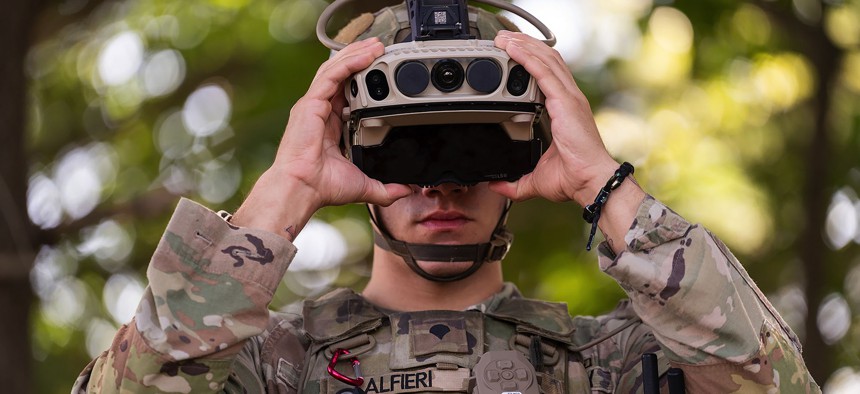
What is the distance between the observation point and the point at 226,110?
959 centimetres

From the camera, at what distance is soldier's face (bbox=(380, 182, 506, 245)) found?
4402 mm

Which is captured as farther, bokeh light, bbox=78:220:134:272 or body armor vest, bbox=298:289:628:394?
bokeh light, bbox=78:220:134:272

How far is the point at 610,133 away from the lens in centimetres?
1029

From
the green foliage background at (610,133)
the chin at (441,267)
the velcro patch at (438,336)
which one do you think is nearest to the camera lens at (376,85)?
the chin at (441,267)

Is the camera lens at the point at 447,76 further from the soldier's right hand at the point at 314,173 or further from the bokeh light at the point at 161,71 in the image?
the bokeh light at the point at 161,71

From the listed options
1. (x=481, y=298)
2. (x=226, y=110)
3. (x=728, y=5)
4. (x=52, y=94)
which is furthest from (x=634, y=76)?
(x=481, y=298)

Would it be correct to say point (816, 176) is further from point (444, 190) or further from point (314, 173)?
point (314, 173)

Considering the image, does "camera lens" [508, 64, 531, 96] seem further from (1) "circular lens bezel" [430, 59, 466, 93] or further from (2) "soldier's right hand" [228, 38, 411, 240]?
(2) "soldier's right hand" [228, 38, 411, 240]

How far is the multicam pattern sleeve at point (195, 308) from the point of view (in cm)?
371

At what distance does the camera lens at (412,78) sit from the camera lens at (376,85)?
0.06 meters

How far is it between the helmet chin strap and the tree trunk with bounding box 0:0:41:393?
3441 millimetres

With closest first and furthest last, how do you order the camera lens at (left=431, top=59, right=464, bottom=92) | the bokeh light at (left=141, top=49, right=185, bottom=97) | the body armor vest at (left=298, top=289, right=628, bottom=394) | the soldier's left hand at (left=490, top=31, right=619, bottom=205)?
the camera lens at (left=431, top=59, right=464, bottom=92) → the soldier's left hand at (left=490, top=31, right=619, bottom=205) → the body armor vest at (left=298, top=289, right=628, bottom=394) → the bokeh light at (left=141, top=49, right=185, bottom=97)

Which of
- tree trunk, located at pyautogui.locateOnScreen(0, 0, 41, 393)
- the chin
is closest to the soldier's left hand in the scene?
the chin

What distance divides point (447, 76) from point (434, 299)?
93 centimetres
